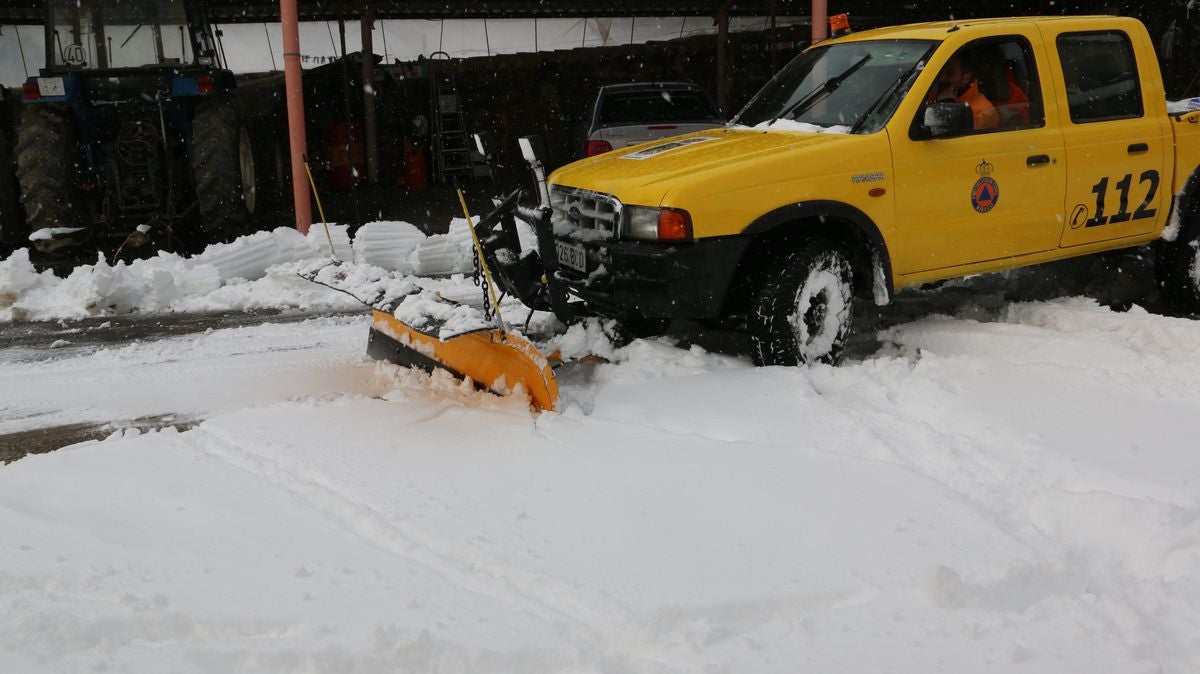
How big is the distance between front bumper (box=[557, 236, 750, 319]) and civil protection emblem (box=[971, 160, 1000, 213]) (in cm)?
138

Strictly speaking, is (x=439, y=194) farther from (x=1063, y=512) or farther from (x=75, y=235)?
(x=1063, y=512)

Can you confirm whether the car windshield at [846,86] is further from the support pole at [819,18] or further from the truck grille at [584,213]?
the support pole at [819,18]

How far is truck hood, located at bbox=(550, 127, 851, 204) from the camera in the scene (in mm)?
4906

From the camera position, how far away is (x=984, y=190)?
17.6 ft

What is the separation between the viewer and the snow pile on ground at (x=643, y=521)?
2723mm

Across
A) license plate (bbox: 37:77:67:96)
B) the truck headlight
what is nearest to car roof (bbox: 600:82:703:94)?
license plate (bbox: 37:77:67:96)

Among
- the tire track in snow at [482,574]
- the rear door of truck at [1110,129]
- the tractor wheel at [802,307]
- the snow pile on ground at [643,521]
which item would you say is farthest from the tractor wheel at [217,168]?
the rear door of truck at [1110,129]

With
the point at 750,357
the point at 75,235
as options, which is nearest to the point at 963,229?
the point at 750,357

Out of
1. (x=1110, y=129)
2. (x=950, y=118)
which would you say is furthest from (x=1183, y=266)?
(x=950, y=118)

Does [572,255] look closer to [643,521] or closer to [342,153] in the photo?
[643,521]

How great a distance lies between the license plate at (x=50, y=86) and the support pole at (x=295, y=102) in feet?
7.68

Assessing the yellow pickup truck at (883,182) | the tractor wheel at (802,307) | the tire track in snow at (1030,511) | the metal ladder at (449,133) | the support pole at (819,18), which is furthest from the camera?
the metal ladder at (449,133)

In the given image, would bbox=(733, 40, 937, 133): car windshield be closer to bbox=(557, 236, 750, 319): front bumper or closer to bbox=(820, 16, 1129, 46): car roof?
bbox=(820, 16, 1129, 46): car roof

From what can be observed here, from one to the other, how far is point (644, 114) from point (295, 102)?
359cm
